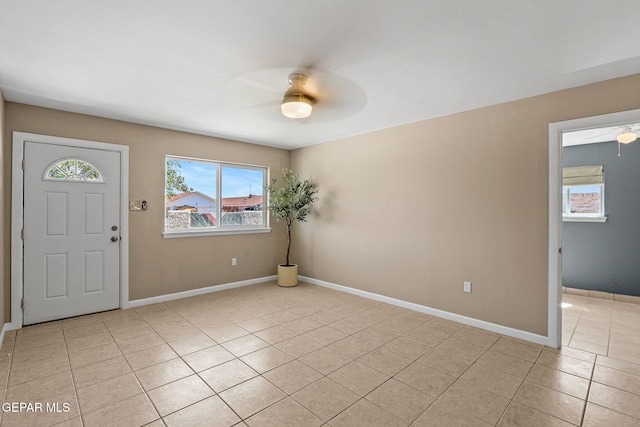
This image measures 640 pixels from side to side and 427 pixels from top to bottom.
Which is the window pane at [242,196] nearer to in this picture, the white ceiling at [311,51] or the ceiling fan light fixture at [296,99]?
the white ceiling at [311,51]

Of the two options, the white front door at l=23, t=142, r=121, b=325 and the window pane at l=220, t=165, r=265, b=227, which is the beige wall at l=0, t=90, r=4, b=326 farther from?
the window pane at l=220, t=165, r=265, b=227

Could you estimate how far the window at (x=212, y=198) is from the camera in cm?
446

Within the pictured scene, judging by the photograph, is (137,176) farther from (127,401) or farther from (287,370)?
(287,370)

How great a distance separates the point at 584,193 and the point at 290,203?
4819 mm

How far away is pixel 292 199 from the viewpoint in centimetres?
513

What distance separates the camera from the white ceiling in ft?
5.77

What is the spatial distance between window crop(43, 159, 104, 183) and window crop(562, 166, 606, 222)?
6818mm

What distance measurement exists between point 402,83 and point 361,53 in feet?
2.31

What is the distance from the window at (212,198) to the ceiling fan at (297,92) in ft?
5.55

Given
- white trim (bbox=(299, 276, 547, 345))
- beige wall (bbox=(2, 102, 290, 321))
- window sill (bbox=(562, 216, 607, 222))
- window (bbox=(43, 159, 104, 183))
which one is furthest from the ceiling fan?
window sill (bbox=(562, 216, 607, 222))

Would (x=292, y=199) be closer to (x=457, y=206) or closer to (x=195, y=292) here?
(x=195, y=292)

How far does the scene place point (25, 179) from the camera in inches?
130

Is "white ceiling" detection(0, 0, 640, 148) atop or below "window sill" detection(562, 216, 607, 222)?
atop

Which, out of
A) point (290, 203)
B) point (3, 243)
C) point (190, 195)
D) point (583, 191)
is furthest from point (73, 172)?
point (583, 191)
